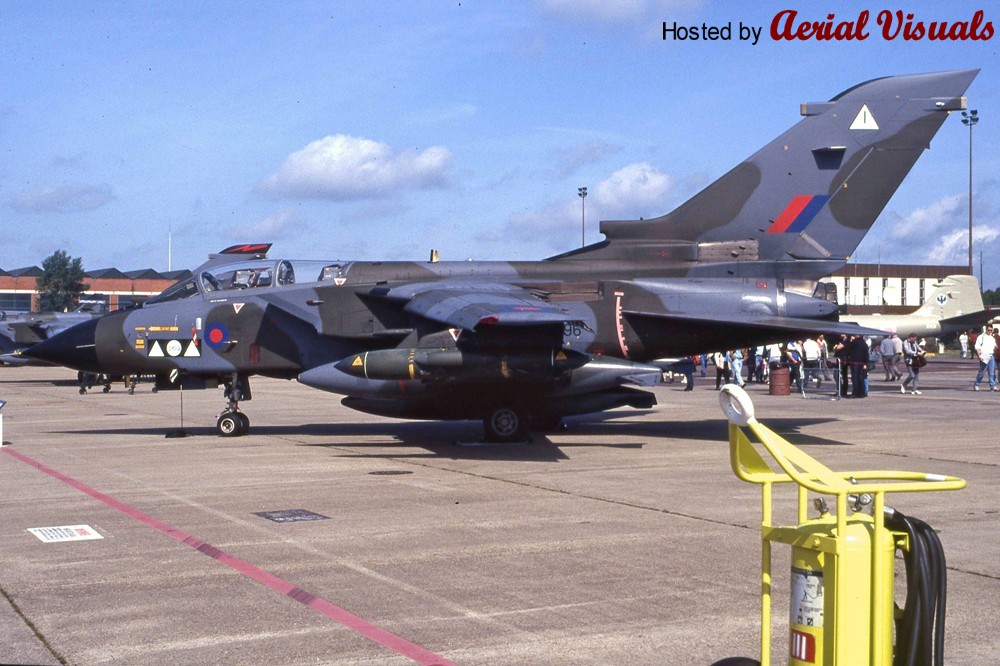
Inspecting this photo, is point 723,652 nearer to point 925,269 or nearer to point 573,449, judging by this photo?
point 573,449

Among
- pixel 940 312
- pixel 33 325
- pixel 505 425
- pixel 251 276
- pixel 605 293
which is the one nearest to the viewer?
pixel 505 425

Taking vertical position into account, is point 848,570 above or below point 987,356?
below

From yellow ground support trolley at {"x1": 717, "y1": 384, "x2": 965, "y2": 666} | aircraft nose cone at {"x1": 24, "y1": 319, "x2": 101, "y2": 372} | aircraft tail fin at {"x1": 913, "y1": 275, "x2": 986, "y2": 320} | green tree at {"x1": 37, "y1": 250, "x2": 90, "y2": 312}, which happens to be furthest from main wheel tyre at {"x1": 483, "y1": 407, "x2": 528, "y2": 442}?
green tree at {"x1": 37, "y1": 250, "x2": 90, "y2": 312}

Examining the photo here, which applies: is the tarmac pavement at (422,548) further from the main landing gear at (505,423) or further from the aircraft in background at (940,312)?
the aircraft in background at (940,312)

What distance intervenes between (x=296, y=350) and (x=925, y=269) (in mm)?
88898

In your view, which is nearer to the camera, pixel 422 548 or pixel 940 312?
pixel 422 548

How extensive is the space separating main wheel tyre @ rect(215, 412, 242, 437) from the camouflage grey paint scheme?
2007 cm

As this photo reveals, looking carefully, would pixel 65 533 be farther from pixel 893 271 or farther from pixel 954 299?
pixel 893 271

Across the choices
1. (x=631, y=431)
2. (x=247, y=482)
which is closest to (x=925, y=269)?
(x=631, y=431)

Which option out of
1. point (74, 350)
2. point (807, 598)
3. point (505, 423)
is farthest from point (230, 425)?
point (807, 598)

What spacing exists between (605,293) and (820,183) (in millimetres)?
4039

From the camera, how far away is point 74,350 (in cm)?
1661

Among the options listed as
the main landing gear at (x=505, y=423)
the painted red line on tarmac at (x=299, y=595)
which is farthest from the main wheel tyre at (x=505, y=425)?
the painted red line on tarmac at (x=299, y=595)

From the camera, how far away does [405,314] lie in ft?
52.3
